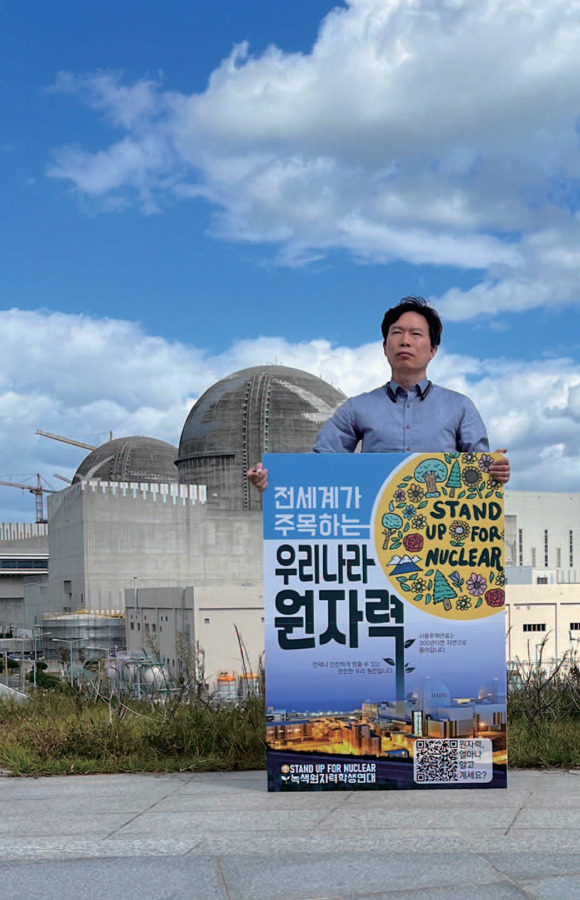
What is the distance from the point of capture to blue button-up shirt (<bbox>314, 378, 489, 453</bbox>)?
5727 millimetres

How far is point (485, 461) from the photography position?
5352mm

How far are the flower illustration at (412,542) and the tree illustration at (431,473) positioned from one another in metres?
0.25

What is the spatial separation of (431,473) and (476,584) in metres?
0.67

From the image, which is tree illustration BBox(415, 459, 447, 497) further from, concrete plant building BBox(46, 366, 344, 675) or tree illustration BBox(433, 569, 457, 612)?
concrete plant building BBox(46, 366, 344, 675)

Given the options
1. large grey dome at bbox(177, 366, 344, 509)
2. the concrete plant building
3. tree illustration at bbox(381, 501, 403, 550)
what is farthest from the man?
large grey dome at bbox(177, 366, 344, 509)

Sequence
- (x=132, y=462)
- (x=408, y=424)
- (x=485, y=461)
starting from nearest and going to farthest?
(x=485, y=461) → (x=408, y=424) → (x=132, y=462)

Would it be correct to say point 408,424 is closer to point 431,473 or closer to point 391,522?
point 431,473

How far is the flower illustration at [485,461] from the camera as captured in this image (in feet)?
17.5

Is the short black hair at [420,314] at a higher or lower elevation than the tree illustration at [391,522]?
higher

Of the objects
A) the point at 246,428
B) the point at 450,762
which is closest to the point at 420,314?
the point at 450,762

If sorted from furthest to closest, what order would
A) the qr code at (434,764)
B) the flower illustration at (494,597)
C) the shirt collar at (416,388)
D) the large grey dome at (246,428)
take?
the large grey dome at (246,428)
the shirt collar at (416,388)
the flower illustration at (494,597)
the qr code at (434,764)

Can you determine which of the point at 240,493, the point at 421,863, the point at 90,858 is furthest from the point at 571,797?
the point at 240,493

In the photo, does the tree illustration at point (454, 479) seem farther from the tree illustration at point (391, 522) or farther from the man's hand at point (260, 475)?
the man's hand at point (260, 475)

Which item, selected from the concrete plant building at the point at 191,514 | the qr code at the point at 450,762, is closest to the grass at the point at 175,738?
the qr code at the point at 450,762
